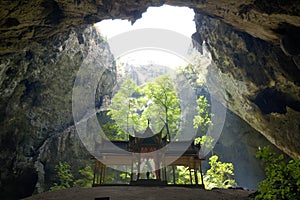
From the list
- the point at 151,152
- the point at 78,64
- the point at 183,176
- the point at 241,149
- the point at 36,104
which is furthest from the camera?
the point at 241,149

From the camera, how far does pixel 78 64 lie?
22.0m

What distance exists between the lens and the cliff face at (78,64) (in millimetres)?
11195

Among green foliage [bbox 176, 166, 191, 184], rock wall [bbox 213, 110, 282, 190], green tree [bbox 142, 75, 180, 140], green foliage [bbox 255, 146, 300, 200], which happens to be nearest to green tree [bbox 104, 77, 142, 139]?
green tree [bbox 142, 75, 180, 140]

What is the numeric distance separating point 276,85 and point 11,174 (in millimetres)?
18132

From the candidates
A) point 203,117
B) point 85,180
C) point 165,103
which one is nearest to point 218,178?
point 165,103

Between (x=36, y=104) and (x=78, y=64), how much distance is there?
5.60 m

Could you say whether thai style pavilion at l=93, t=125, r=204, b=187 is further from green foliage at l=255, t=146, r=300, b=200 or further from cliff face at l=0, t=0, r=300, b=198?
green foliage at l=255, t=146, r=300, b=200

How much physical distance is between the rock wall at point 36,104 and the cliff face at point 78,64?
0.07 m

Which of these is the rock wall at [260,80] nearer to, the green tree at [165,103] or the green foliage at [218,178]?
the green foliage at [218,178]

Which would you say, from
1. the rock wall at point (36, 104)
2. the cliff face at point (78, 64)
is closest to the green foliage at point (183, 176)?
the cliff face at point (78, 64)

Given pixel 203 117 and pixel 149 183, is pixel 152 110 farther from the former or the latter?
pixel 149 183

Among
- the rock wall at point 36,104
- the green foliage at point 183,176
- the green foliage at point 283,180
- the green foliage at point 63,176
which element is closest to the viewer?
the green foliage at point 283,180

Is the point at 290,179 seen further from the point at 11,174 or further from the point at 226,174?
the point at 226,174

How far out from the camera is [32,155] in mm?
18016
